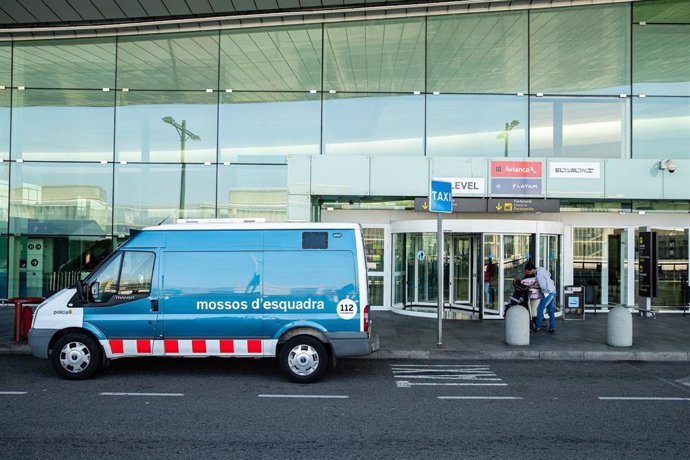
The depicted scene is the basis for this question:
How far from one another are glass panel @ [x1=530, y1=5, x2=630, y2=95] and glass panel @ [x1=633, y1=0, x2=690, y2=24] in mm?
366

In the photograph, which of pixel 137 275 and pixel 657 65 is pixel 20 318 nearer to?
pixel 137 275

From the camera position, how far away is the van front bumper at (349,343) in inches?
310

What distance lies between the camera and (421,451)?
17.1 ft

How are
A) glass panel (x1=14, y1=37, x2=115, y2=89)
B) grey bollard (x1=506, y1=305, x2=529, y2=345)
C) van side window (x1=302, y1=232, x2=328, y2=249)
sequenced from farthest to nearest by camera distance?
glass panel (x1=14, y1=37, x2=115, y2=89), grey bollard (x1=506, y1=305, x2=529, y2=345), van side window (x1=302, y1=232, x2=328, y2=249)

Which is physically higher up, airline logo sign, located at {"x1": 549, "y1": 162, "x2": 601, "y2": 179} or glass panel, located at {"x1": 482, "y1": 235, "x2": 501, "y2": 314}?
airline logo sign, located at {"x1": 549, "y1": 162, "x2": 601, "y2": 179}

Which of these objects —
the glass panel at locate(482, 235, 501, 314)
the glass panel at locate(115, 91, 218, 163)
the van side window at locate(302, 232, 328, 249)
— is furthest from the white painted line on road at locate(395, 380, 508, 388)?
the glass panel at locate(115, 91, 218, 163)

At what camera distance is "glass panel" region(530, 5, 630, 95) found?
17.0 m

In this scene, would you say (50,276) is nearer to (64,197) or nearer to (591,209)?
(64,197)

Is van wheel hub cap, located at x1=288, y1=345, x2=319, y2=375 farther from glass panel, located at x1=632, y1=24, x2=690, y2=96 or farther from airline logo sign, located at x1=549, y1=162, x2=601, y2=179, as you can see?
glass panel, located at x1=632, y1=24, x2=690, y2=96

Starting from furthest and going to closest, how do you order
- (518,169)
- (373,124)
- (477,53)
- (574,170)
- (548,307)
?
(477,53)
(373,124)
(518,169)
(574,170)
(548,307)

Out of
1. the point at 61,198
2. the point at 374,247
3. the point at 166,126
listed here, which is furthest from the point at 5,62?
the point at 374,247

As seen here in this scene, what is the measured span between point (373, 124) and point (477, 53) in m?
3.82

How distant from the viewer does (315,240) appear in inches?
318

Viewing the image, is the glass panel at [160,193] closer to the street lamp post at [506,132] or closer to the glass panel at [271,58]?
the glass panel at [271,58]
